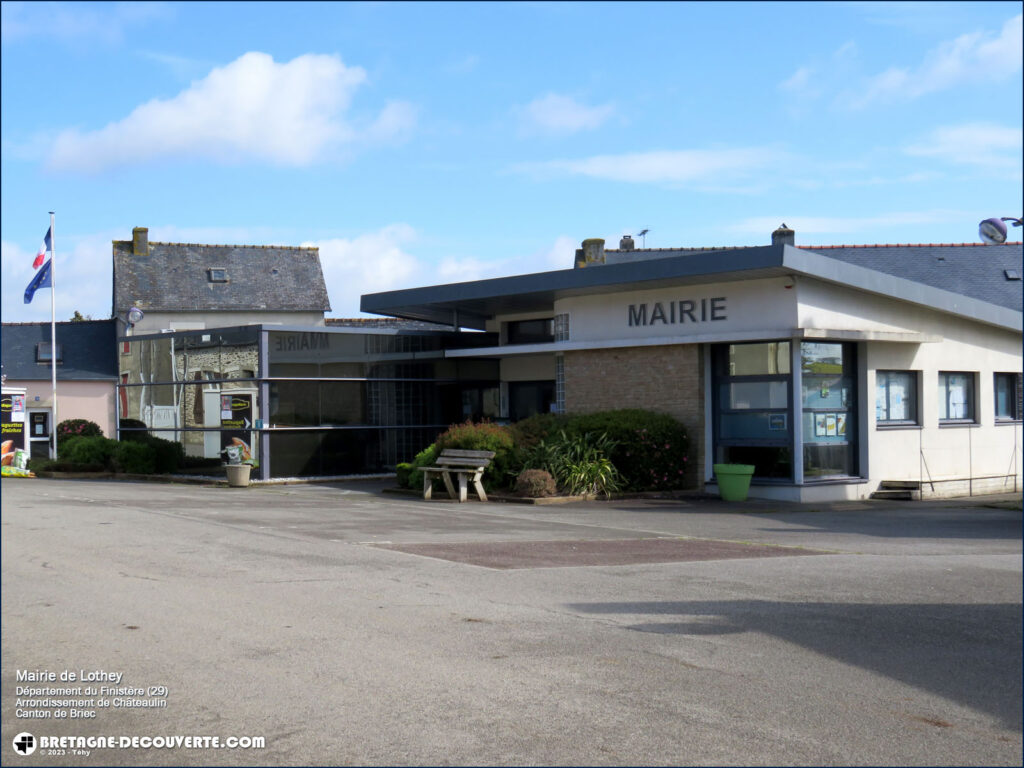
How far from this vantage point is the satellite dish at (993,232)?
699 cm

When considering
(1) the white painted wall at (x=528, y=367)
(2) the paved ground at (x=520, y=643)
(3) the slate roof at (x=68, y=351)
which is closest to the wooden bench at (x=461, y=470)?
(2) the paved ground at (x=520, y=643)

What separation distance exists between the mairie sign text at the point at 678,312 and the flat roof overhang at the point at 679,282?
1.27ft

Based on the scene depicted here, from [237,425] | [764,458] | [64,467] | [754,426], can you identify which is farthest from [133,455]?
[764,458]

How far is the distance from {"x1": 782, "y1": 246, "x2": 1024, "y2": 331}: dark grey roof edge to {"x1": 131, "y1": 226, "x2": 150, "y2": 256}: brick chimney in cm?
3261

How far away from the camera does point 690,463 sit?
20.9 meters

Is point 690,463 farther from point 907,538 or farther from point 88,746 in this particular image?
point 88,746

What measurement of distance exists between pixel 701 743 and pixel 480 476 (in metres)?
14.6

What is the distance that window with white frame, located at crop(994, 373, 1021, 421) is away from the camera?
23.9 m

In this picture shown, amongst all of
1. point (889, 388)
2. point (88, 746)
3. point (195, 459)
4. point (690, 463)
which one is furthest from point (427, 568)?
point (195, 459)

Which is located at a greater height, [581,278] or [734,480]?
[581,278]

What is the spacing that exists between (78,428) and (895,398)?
2626 centimetres

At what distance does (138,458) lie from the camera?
26562 millimetres

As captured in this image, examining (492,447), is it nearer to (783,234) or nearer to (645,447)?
(645,447)

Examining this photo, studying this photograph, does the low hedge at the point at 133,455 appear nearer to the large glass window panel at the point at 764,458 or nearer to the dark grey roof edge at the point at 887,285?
the large glass window panel at the point at 764,458
